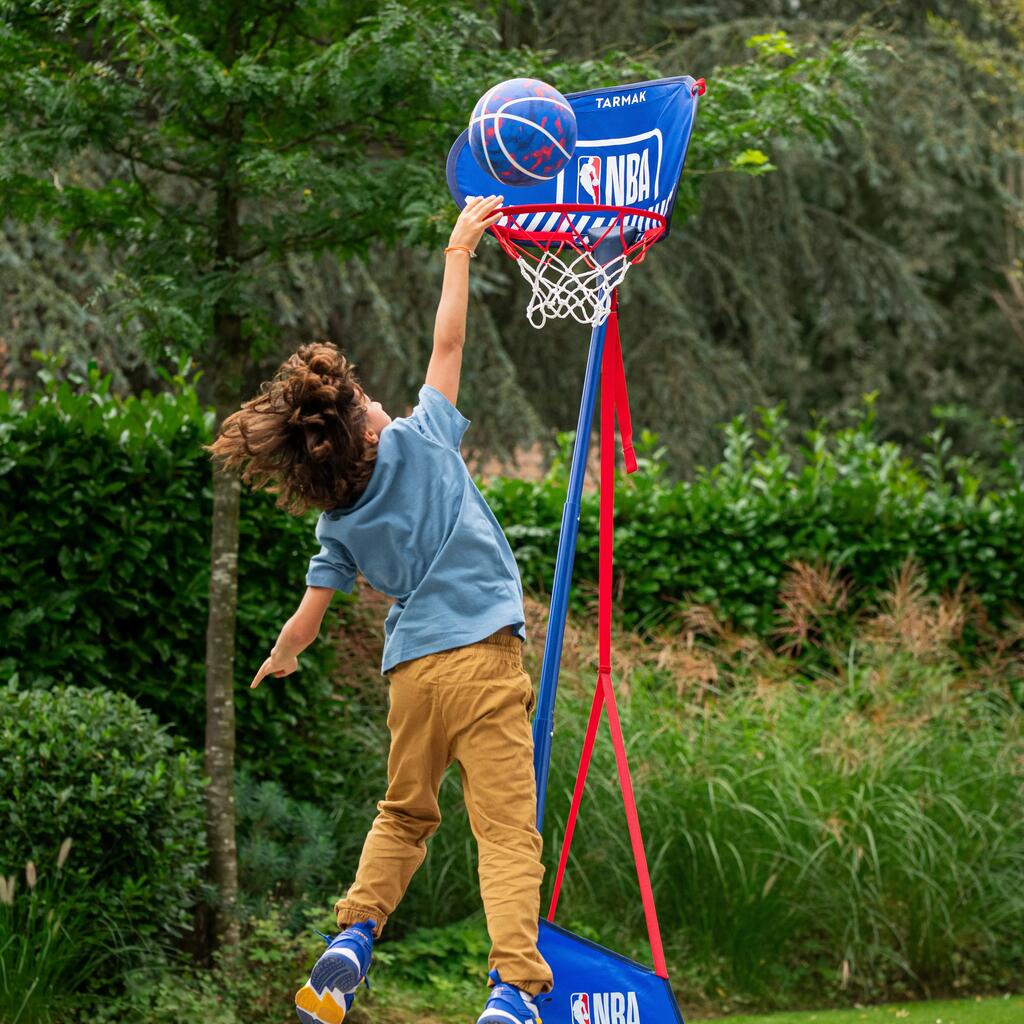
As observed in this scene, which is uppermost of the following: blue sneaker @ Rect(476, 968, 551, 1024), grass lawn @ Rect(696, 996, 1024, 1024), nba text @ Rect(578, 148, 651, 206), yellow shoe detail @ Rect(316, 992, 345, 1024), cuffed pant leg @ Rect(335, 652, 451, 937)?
nba text @ Rect(578, 148, 651, 206)

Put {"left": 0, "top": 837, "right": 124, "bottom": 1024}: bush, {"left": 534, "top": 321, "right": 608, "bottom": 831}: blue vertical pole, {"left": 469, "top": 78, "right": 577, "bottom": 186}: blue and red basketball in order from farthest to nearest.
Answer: {"left": 0, "top": 837, "right": 124, "bottom": 1024}: bush
{"left": 534, "top": 321, "right": 608, "bottom": 831}: blue vertical pole
{"left": 469, "top": 78, "right": 577, "bottom": 186}: blue and red basketball

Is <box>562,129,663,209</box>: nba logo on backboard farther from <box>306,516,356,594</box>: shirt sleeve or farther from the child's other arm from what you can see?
the child's other arm

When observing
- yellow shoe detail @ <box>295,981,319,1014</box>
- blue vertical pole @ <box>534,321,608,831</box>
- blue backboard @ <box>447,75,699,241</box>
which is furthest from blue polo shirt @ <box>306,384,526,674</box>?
blue backboard @ <box>447,75,699,241</box>

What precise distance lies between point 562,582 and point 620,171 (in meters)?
1.09

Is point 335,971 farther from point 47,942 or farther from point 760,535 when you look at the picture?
point 760,535

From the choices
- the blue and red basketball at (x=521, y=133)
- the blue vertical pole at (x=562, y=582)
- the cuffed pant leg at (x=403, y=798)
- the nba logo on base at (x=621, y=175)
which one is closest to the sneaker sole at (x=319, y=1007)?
the cuffed pant leg at (x=403, y=798)

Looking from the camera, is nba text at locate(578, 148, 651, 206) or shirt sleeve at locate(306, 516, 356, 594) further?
nba text at locate(578, 148, 651, 206)

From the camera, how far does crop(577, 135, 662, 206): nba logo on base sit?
11.2 feet

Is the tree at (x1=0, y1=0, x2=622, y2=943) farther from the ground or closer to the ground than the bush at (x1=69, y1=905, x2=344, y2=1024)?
farther from the ground

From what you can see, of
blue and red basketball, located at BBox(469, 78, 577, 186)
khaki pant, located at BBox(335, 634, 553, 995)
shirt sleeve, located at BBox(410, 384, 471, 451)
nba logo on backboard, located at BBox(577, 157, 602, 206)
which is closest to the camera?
khaki pant, located at BBox(335, 634, 553, 995)

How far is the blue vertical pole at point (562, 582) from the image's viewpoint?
3227 millimetres

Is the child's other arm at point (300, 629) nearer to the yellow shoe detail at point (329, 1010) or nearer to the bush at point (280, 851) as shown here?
the yellow shoe detail at point (329, 1010)

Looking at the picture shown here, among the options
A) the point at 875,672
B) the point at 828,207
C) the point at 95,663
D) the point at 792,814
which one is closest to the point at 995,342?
the point at 828,207

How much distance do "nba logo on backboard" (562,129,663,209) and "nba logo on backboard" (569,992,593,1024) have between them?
1.95 m
